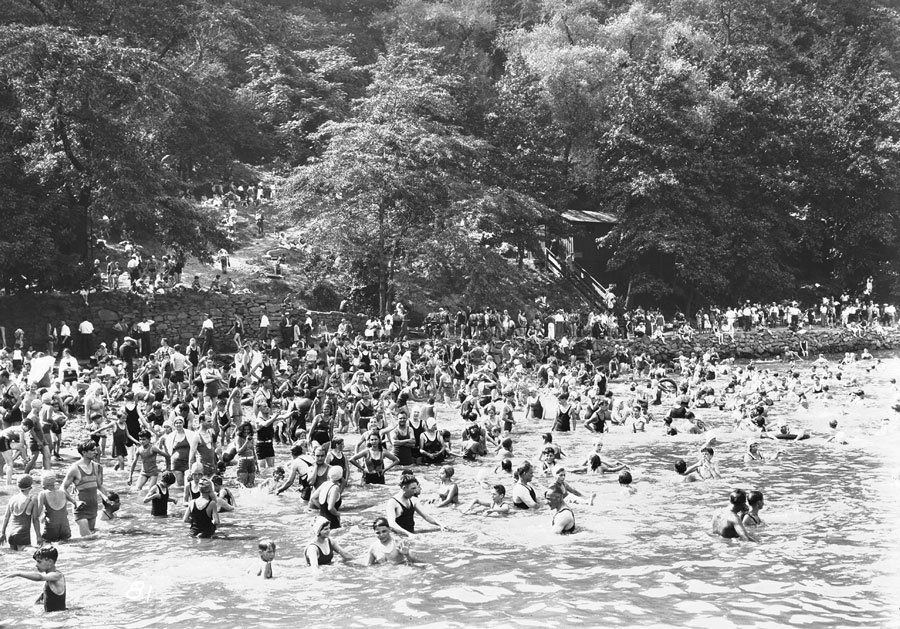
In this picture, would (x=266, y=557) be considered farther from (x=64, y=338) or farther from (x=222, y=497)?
(x=64, y=338)

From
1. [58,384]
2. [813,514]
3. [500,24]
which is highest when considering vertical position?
[500,24]

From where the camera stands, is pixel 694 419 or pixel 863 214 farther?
pixel 863 214

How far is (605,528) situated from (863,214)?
40300 millimetres

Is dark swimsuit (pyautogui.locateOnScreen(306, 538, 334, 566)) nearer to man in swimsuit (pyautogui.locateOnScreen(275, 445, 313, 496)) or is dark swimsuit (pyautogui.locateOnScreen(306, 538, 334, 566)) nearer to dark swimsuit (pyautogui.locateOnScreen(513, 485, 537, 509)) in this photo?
A: man in swimsuit (pyautogui.locateOnScreen(275, 445, 313, 496))

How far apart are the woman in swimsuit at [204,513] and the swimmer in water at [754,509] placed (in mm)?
8006

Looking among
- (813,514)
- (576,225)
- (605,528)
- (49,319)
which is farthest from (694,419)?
(576,225)

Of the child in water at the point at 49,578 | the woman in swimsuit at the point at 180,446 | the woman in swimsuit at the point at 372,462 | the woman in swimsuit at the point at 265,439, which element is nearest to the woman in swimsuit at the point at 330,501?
the woman in swimsuit at the point at 180,446

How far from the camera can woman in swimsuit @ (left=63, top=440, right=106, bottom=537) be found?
13.4 m

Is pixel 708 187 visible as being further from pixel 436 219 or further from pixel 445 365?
pixel 445 365

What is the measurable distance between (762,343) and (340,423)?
2627 cm

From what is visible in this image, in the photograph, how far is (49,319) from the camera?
105 ft

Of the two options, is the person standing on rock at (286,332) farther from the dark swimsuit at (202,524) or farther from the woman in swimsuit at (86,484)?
the dark swimsuit at (202,524)

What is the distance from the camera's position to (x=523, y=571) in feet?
41.5

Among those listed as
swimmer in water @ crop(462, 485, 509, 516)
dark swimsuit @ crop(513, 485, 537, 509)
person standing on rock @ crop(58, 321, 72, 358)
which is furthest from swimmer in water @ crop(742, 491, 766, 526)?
person standing on rock @ crop(58, 321, 72, 358)
